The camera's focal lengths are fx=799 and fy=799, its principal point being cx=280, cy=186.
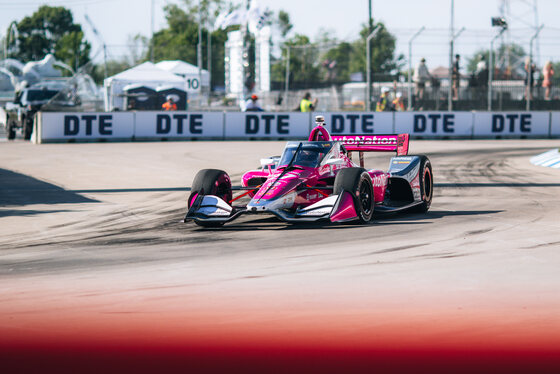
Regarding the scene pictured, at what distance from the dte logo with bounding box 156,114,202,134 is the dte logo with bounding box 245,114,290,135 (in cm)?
193

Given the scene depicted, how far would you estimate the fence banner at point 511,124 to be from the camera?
3262 centimetres

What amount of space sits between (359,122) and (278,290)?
83.2ft

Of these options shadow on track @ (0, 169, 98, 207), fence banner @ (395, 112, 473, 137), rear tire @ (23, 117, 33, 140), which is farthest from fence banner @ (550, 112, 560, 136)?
shadow on track @ (0, 169, 98, 207)

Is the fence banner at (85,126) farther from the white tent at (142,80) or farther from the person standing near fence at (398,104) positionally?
the white tent at (142,80)

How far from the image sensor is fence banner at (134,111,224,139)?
30016 millimetres

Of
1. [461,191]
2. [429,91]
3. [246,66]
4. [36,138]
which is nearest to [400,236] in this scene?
[461,191]

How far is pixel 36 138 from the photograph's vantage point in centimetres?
2872

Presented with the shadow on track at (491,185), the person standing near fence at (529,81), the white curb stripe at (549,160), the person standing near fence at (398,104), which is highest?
the person standing near fence at (529,81)

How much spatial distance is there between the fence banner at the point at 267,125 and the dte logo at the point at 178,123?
45.1 inches

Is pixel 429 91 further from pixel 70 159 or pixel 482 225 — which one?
pixel 482 225

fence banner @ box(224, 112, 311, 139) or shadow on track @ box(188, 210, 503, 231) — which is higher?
fence banner @ box(224, 112, 311, 139)

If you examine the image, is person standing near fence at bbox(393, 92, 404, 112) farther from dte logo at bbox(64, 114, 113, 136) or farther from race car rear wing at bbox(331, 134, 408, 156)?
race car rear wing at bbox(331, 134, 408, 156)

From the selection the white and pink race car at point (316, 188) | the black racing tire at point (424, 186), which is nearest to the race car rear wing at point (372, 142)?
the white and pink race car at point (316, 188)

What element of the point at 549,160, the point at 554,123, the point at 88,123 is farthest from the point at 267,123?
the point at 549,160
